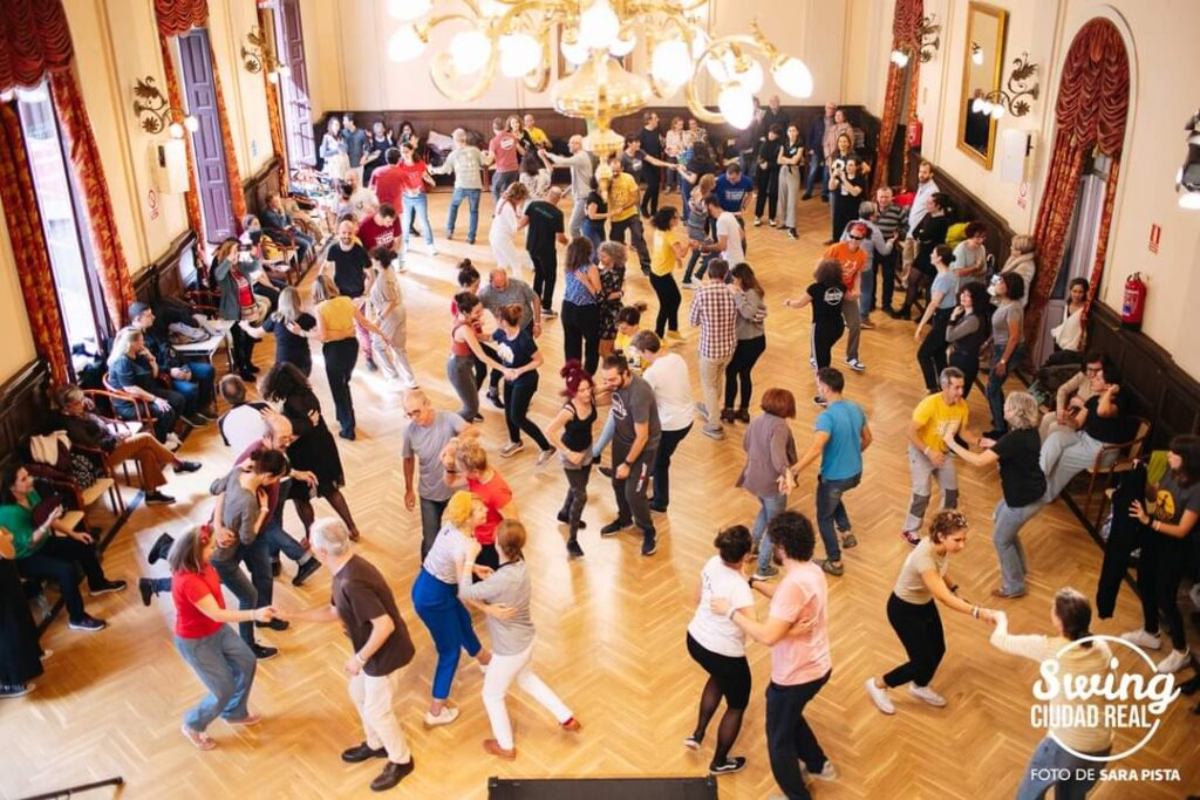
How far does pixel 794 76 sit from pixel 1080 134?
6.26m

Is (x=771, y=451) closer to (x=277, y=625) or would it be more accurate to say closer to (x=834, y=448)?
(x=834, y=448)

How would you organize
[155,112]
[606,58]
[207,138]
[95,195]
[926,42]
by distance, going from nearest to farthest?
[606,58]
[95,195]
[155,112]
[207,138]
[926,42]

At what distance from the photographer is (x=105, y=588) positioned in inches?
278

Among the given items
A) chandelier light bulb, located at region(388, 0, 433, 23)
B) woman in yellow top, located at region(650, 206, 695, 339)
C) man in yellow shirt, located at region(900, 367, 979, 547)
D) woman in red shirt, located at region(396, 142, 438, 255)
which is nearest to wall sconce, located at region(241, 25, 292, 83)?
woman in red shirt, located at region(396, 142, 438, 255)

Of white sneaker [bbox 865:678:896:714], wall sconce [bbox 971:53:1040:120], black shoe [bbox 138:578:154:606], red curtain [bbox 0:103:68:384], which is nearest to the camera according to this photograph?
black shoe [bbox 138:578:154:606]

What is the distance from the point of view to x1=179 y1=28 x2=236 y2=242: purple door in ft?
39.8

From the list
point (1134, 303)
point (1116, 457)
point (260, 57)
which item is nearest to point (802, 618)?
point (1116, 457)

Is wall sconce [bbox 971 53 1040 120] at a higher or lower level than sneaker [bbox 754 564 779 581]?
higher

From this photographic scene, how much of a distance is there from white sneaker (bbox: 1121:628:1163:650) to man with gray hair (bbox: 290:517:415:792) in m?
4.19

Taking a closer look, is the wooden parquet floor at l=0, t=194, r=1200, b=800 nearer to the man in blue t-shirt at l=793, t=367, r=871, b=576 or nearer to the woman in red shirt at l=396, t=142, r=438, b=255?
the man in blue t-shirt at l=793, t=367, r=871, b=576

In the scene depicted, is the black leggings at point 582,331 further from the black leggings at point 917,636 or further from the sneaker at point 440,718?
the black leggings at point 917,636

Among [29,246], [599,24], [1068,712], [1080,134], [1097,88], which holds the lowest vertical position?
[1068,712]

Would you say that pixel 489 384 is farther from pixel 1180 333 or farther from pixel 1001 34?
pixel 1001 34

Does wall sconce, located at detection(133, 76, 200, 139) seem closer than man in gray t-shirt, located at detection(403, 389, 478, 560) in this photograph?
No
